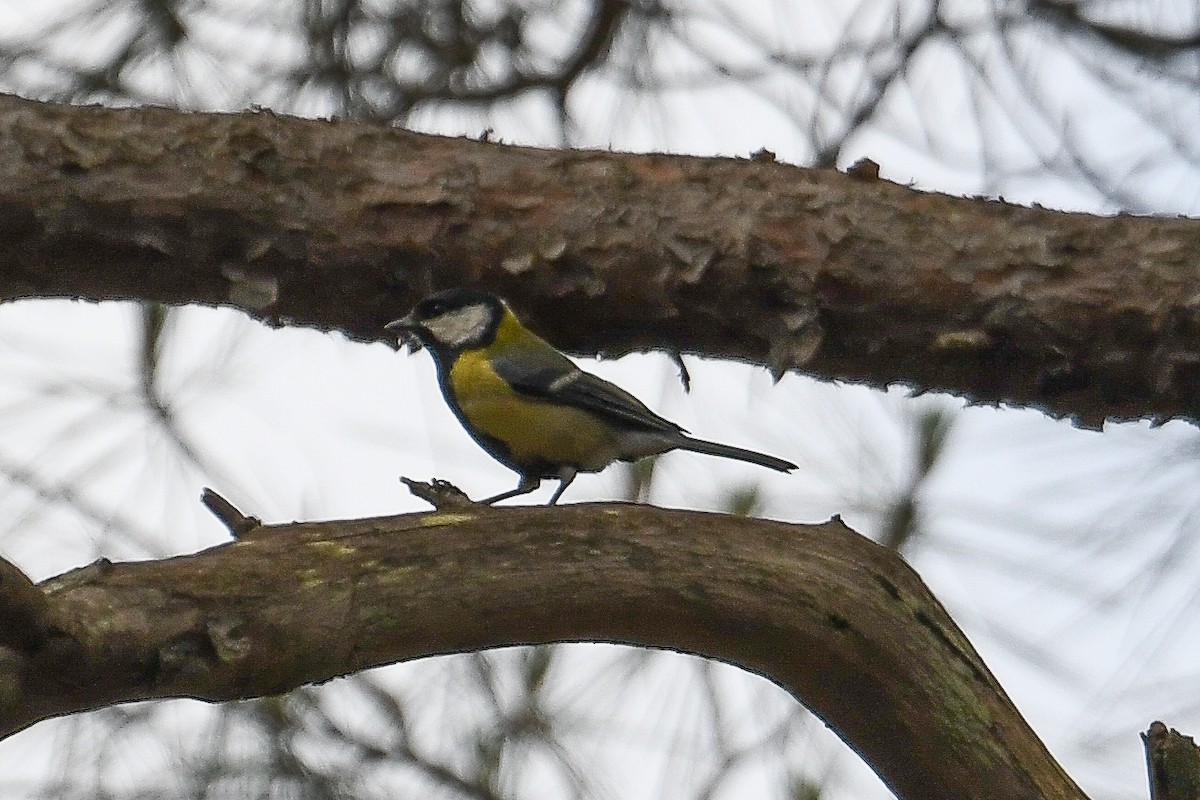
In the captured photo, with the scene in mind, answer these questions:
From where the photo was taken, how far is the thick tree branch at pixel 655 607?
1.42 m

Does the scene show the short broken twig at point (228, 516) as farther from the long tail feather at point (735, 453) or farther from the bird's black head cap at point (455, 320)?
the long tail feather at point (735, 453)

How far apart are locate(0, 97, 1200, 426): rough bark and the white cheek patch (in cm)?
5

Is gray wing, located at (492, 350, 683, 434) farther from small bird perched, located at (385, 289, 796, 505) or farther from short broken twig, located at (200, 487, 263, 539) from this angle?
short broken twig, located at (200, 487, 263, 539)

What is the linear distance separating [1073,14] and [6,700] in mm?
2334

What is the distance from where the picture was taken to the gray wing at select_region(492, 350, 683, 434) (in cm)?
222

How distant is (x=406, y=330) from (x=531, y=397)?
22cm

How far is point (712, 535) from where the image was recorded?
5.36 feet

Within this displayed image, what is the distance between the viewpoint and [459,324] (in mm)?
2203

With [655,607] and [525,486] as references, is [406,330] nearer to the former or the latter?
[525,486]

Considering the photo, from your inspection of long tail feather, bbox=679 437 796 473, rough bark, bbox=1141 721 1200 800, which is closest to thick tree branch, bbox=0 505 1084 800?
rough bark, bbox=1141 721 1200 800

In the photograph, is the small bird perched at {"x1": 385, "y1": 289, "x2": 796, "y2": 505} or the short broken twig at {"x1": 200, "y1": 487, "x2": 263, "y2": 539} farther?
the small bird perched at {"x1": 385, "y1": 289, "x2": 796, "y2": 505}

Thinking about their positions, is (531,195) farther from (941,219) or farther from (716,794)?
(716,794)

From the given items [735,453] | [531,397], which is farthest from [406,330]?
[735,453]

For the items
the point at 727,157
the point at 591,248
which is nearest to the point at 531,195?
the point at 591,248
